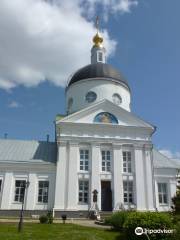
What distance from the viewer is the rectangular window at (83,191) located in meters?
29.4

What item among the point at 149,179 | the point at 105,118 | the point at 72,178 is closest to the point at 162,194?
the point at 149,179

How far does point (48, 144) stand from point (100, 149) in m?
7.56

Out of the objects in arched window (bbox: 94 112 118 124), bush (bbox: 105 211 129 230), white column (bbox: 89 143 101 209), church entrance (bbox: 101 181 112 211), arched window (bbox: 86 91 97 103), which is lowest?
bush (bbox: 105 211 129 230)

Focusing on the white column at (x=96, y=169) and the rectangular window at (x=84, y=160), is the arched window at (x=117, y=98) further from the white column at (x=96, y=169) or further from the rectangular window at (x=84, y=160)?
the rectangular window at (x=84, y=160)

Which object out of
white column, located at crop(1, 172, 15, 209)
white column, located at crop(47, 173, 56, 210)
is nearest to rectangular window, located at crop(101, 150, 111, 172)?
white column, located at crop(47, 173, 56, 210)

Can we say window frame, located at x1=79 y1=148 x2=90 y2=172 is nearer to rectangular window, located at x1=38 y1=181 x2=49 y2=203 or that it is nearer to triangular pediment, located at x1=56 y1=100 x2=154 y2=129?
triangular pediment, located at x1=56 y1=100 x2=154 y2=129

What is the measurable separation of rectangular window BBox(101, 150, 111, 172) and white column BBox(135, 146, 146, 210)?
2915 mm

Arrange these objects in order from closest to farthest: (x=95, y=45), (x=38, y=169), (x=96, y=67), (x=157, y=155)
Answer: (x=38, y=169) → (x=157, y=155) → (x=96, y=67) → (x=95, y=45)

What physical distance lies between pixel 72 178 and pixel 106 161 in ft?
13.6

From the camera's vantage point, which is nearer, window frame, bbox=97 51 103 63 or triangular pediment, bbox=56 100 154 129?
triangular pediment, bbox=56 100 154 129

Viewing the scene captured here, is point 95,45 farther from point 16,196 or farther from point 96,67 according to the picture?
point 16,196

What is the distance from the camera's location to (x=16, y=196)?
29344 mm

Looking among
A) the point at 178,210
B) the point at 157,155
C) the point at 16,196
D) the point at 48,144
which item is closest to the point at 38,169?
the point at 16,196

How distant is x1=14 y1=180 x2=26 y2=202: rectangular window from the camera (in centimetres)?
2925
